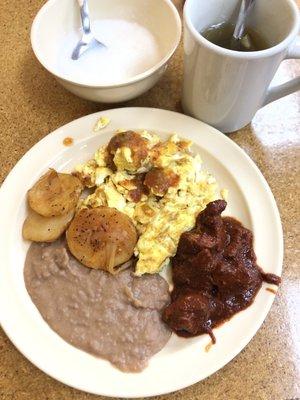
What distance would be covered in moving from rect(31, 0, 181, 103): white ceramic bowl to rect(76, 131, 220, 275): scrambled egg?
0.43ft

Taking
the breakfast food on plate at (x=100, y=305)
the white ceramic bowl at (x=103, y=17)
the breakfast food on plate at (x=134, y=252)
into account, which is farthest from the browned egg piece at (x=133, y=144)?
the breakfast food on plate at (x=100, y=305)

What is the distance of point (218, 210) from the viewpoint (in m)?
0.98

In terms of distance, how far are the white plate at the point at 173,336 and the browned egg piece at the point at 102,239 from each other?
0.45 ft

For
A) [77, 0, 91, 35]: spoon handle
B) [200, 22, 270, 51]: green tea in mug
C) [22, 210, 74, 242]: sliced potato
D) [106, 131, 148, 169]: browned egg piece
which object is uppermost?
[200, 22, 270, 51]: green tea in mug

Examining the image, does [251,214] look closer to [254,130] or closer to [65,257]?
[254,130]

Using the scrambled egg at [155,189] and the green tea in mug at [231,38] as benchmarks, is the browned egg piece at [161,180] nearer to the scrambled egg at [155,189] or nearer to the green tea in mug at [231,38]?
the scrambled egg at [155,189]

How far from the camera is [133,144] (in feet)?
3.40

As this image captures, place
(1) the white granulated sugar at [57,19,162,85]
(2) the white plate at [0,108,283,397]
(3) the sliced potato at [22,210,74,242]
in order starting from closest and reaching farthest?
(2) the white plate at [0,108,283,397], (3) the sliced potato at [22,210,74,242], (1) the white granulated sugar at [57,19,162,85]

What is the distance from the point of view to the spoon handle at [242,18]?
1.01 m

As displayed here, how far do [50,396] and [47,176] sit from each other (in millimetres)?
487

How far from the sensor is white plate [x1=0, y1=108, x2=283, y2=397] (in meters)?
0.88

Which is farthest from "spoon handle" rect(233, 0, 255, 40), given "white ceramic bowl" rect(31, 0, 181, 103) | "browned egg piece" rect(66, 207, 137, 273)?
"browned egg piece" rect(66, 207, 137, 273)

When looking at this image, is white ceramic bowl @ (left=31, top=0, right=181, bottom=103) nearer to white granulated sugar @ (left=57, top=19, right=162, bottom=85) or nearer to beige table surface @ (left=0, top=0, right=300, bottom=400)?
white granulated sugar @ (left=57, top=19, right=162, bottom=85)

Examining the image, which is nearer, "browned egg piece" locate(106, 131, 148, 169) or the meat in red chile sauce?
the meat in red chile sauce
